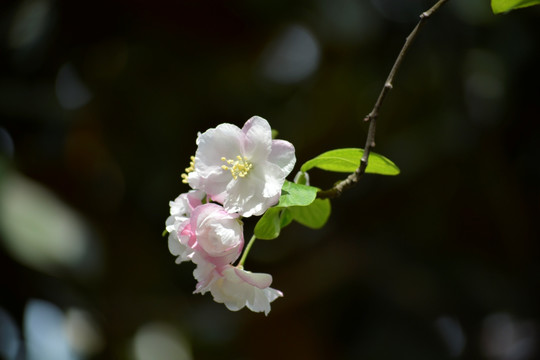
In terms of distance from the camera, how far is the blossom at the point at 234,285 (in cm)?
73

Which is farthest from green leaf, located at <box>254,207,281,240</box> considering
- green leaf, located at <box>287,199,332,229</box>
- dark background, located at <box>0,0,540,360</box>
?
dark background, located at <box>0,0,540,360</box>

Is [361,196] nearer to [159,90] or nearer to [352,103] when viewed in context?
[352,103]

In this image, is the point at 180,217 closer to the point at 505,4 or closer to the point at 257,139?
the point at 257,139

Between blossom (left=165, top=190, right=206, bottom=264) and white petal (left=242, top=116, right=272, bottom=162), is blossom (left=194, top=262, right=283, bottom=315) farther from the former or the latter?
white petal (left=242, top=116, right=272, bottom=162)

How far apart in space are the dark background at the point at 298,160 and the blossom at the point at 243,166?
215cm

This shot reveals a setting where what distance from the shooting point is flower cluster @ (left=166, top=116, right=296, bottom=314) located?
2.33 feet

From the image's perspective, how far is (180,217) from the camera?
755mm

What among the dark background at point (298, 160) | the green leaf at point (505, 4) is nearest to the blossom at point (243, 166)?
the green leaf at point (505, 4)

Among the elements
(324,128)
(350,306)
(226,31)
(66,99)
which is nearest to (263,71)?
(226,31)

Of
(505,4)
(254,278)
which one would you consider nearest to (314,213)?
(254,278)

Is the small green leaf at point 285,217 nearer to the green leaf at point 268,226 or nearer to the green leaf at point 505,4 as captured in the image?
the green leaf at point 268,226

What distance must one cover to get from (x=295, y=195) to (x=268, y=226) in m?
0.05

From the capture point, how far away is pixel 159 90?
135 inches

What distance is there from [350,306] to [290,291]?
40 centimetres
